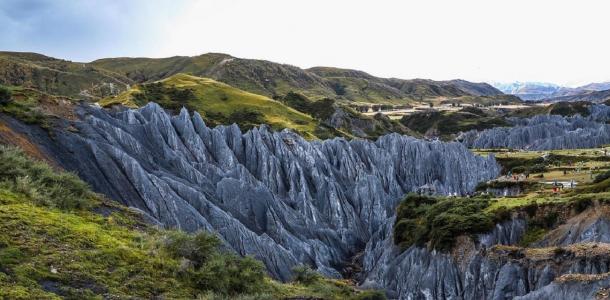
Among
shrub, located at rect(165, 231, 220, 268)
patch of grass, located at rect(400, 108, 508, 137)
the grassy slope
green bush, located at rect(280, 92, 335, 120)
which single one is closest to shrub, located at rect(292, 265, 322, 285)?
shrub, located at rect(165, 231, 220, 268)

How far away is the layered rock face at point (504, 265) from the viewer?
2502 centimetres

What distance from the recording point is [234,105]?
10831cm

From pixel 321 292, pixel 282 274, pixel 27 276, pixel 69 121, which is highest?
pixel 69 121

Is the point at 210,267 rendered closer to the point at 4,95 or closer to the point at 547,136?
the point at 4,95

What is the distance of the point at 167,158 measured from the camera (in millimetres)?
45406

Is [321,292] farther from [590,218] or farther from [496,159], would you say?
[496,159]

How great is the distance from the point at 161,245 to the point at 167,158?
91.8 feet

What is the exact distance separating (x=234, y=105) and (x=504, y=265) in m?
86.3

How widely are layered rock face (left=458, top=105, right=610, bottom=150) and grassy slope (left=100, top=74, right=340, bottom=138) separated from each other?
4853cm

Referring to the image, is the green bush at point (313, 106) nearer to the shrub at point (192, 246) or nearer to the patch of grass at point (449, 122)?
the patch of grass at point (449, 122)

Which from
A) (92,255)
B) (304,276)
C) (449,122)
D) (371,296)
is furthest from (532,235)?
(449,122)

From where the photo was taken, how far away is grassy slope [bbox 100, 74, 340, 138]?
99188mm

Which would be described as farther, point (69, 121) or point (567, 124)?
point (567, 124)

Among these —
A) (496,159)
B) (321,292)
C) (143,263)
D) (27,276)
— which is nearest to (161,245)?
(143,263)
